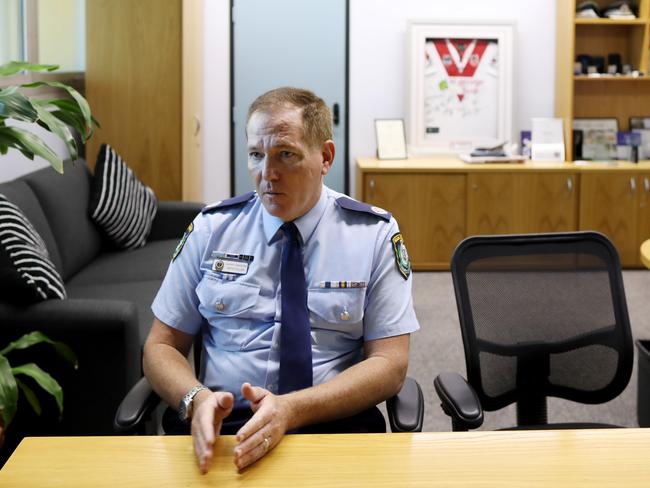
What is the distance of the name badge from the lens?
77.5 inches

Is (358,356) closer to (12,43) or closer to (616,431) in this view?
(616,431)

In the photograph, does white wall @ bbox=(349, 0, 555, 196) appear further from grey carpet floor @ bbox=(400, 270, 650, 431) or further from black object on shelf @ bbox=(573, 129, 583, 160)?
grey carpet floor @ bbox=(400, 270, 650, 431)

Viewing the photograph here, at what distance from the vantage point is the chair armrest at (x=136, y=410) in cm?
181

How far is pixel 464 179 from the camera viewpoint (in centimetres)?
578

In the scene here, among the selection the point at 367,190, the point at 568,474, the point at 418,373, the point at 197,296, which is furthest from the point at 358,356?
the point at 367,190

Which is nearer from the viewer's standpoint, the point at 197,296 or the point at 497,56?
the point at 197,296

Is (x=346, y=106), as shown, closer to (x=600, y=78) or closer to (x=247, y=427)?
(x=600, y=78)

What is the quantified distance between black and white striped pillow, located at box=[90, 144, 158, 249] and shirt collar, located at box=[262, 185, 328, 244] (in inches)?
93.2

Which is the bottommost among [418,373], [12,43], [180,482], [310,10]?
[418,373]

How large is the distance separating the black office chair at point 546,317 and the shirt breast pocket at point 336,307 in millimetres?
360

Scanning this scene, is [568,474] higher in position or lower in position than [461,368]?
higher

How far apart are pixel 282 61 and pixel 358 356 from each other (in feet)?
14.6

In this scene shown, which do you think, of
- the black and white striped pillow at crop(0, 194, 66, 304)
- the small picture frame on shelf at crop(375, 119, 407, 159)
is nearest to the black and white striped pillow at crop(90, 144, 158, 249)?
the black and white striped pillow at crop(0, 194, 66, 304)

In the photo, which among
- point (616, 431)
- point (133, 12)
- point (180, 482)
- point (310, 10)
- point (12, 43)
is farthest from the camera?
point (310, 10)
